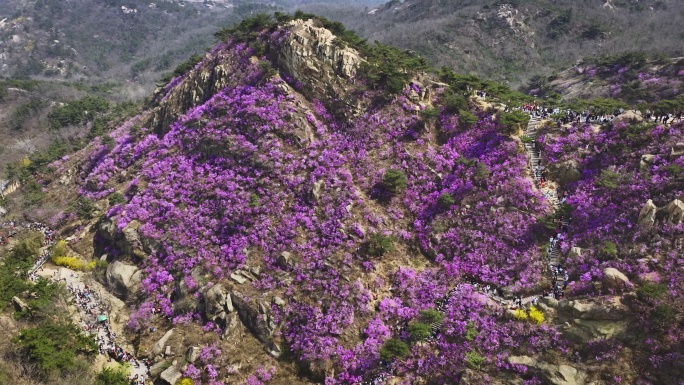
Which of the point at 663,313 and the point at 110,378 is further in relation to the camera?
the point at 110,378

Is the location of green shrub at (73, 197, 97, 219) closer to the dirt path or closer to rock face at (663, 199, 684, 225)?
the dirt path

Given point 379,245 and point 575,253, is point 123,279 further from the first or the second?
point 575,253

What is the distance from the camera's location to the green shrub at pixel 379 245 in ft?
121

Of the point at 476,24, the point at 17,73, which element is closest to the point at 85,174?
the point at 476,24

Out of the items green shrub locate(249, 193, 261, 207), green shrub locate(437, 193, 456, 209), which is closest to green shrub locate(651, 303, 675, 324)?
green shrub locate(437, 193, 456, 209)

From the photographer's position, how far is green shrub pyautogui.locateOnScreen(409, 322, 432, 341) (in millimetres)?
30922

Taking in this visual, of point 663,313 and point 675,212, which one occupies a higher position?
point 675,212

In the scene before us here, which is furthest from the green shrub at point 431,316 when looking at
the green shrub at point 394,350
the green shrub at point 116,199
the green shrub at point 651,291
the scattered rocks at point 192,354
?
the green shrub at point 116,199

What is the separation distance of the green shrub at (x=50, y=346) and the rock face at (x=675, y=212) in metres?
48.0

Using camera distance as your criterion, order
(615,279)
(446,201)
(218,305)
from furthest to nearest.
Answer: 1. (446,201)
2. (218,305)
3. (615,279)

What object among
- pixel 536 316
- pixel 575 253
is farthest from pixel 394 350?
pixel 575 253

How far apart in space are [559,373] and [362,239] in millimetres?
19649

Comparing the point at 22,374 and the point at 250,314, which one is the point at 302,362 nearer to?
the point at 250,314

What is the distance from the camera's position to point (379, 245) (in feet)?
123
